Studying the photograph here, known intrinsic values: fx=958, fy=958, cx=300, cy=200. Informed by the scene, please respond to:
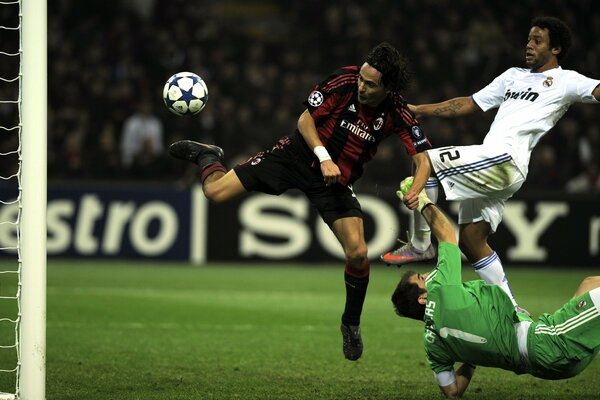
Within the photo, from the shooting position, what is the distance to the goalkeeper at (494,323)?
5.46 m

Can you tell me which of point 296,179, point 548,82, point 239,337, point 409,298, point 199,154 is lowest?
point 239,337

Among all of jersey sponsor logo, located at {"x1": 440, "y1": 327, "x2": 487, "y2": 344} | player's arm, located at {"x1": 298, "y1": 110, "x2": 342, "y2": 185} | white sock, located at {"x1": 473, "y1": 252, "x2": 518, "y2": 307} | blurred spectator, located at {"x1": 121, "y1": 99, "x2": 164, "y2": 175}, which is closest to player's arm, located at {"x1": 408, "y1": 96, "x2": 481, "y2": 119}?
player's arm, located at {"x1": 298, "y1": 110, "x2": 342, "y2": 185}

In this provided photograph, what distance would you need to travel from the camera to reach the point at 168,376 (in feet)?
22.8

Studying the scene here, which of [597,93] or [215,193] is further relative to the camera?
[215,193]

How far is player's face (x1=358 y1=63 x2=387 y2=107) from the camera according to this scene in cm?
659

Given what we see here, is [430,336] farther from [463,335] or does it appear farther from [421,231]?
[421,231]

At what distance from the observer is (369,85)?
6.64 metres

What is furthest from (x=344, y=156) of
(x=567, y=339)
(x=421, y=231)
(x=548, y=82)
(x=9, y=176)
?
(x=9, y=176)

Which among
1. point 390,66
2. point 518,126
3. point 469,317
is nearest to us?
point 469,317

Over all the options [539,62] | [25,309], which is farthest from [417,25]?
[25,309]

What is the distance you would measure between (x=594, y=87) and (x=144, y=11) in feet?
46.2

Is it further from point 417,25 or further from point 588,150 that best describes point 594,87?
point 417,25

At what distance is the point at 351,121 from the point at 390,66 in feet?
2.05

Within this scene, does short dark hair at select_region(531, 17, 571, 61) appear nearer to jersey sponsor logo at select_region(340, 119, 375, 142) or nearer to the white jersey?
the white jersey
